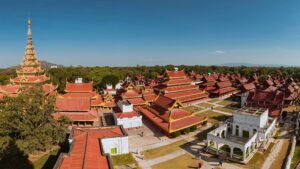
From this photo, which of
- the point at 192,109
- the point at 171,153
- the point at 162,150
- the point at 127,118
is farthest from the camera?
the point at 192,109

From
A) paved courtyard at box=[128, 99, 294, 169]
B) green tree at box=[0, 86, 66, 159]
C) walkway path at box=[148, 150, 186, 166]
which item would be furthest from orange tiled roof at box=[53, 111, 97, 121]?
walkway path at box=[148, 150, 186, 166]

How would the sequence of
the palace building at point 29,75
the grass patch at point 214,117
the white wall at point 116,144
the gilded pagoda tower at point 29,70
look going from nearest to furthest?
1. the white wall at point 116,144
2. the grass patch at point 214,117
3. the palace building at point 29,75
4. the gilded pagoda tower at point 29,70

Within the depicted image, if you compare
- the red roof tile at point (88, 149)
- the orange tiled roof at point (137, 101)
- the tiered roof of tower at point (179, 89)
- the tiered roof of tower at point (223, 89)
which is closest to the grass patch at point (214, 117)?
the tiered roof of tower at point (179, 89)

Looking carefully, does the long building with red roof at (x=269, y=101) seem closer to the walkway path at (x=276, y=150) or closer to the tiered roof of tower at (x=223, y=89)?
the walkway path at (x=276, y=150)

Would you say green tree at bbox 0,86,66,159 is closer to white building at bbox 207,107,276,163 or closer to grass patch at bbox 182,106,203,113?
white building at bbox 207,107,276,163

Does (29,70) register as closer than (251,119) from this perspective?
No

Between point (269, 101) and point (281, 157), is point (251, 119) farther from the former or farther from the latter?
point (269, 101)

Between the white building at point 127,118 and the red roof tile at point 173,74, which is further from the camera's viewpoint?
the red roof tile at point 173,74

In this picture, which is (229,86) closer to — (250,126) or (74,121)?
(250,126)

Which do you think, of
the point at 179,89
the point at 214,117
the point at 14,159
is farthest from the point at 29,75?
the point at 214,117
